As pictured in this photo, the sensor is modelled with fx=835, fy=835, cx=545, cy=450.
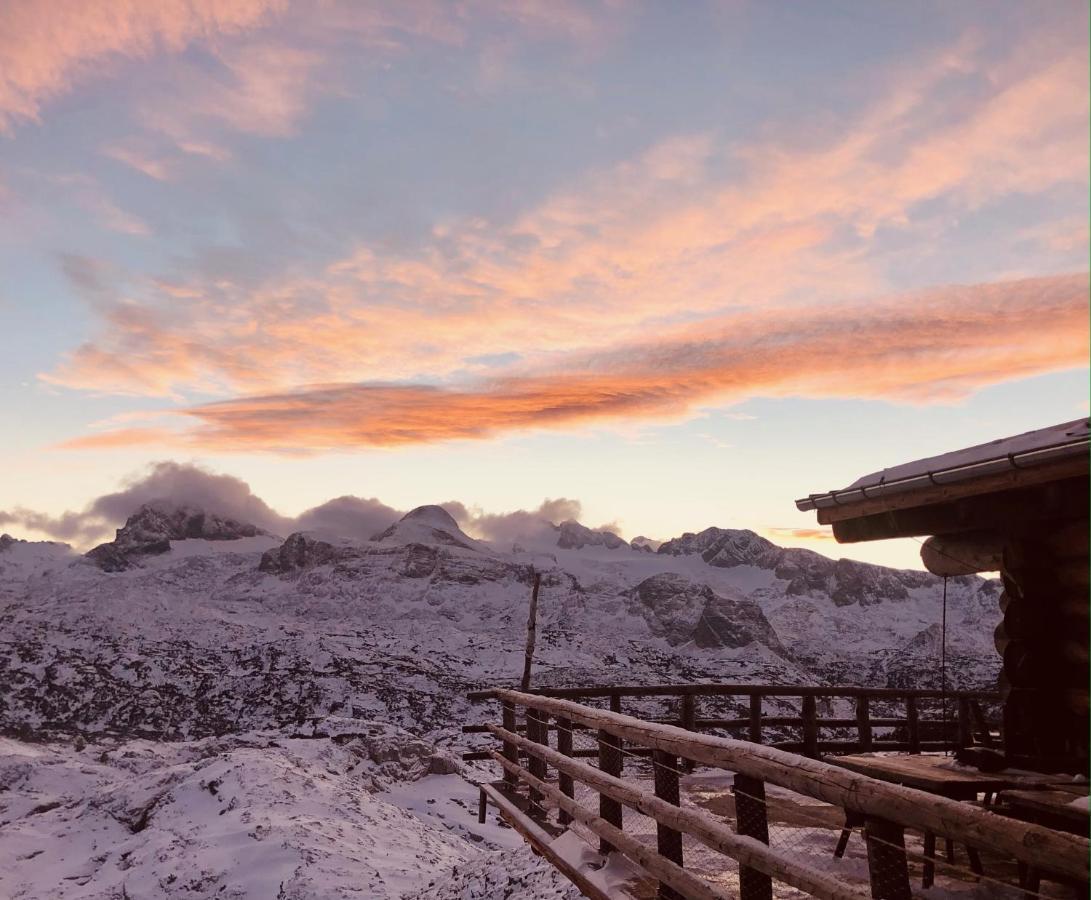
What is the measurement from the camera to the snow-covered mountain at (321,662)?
1205 centimetres

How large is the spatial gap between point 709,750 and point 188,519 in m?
196

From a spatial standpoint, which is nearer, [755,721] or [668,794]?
[668,794]

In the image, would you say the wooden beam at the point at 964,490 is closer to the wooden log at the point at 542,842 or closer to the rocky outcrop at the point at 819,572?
the wooden log at the point at 542,842

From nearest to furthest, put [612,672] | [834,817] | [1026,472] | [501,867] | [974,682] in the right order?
[1026,472] < [501,867] < [834,817] < [612,672] < [974,682]

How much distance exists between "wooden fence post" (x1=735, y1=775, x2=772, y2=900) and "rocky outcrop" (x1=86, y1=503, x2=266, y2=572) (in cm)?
17779

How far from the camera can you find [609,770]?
6.59 metres

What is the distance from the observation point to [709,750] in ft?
15.9

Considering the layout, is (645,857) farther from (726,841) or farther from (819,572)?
(819,572)

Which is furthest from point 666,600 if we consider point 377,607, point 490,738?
point 490,738

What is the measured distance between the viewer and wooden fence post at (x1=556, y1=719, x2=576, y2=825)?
779 cm

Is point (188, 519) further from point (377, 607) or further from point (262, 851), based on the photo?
point (262, 851)

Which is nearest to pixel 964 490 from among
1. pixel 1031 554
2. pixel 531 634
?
pixel 1031 554

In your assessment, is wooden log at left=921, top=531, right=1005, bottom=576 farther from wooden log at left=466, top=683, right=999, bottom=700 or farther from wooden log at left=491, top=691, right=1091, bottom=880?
wooden log at left=466, top=683, right=999, bottom=700

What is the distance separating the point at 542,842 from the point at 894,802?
15.4 feet
